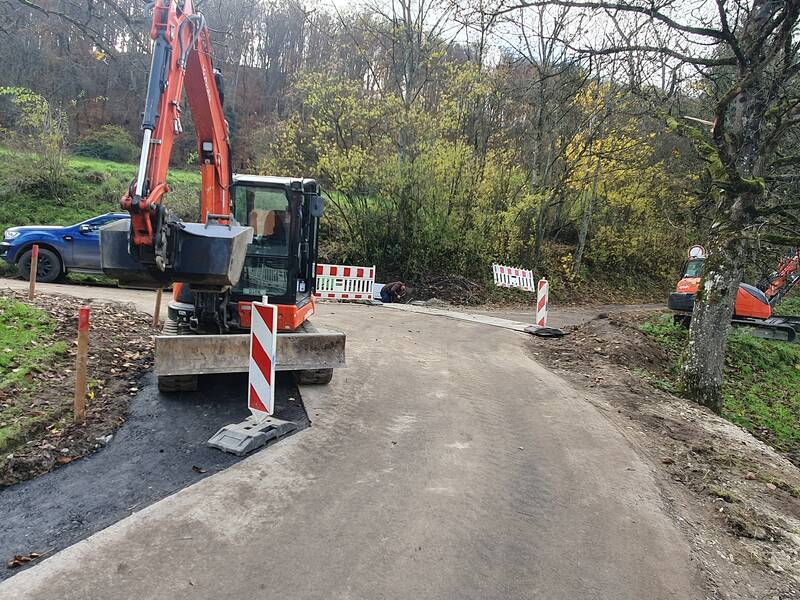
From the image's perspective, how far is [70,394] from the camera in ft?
20.3

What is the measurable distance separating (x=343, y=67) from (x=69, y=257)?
15745mm

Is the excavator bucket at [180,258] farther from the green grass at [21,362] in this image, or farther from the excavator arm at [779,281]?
the excavator arm at [779,281]

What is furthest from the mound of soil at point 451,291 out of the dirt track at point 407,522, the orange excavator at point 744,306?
the dirt track at point 407,522

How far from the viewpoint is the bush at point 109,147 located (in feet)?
112

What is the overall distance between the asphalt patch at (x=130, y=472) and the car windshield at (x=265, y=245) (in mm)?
1438

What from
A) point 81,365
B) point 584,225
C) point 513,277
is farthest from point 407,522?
point 584,225

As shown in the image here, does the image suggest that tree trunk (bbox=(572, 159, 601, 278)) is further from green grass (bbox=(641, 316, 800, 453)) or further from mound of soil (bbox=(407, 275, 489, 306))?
green grass (bbox=(641, 316, 800, 453))

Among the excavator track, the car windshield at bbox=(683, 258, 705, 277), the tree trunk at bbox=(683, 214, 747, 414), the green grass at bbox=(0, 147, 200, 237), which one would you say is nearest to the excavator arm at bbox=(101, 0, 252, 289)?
the tree trunk at bbox=(683, 214, 747, 414)

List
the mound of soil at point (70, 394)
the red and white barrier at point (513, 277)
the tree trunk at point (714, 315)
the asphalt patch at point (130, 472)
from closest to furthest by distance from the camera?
the asphalt patch at point (130, 472)
the mound of soil at point (70, 394)
the tree trunk at point (714, 315)
the red and white barrier at point (513, 277)

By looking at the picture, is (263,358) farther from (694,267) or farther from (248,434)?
(694,267)

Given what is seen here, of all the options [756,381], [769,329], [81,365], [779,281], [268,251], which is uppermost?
[268,251]

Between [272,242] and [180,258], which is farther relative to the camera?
[272,242]

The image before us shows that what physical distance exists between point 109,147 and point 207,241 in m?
35.1

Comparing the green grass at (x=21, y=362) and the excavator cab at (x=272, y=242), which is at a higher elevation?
the excavator cab at (x=272, y=242)
